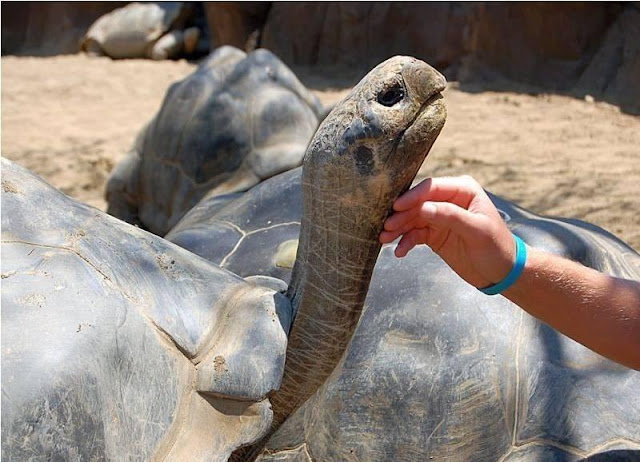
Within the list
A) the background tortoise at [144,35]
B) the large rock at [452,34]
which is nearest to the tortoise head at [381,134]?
the large rock at [452,34]

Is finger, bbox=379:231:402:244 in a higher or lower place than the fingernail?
lower

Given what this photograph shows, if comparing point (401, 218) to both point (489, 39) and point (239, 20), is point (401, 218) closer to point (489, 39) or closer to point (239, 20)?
point (489, 39)

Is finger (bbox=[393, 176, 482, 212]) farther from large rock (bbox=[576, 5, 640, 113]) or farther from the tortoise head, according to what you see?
large rock (bbox=[576, 5, 640, 113])

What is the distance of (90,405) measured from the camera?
3.83 feet

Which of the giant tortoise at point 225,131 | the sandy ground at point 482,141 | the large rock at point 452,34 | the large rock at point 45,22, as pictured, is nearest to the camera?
the giant tortoise at point 225,131

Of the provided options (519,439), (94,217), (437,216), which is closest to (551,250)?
(519,439)

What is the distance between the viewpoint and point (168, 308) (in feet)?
4.34

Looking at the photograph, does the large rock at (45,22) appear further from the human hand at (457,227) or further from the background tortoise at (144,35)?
the human hand at (457,227)

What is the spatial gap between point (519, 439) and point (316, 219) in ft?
2.42

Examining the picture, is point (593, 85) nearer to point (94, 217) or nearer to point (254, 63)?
point (254, 63)

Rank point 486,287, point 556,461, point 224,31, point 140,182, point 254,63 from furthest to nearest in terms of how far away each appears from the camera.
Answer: point 224,31, point 140,182, point 254,63, point 556,461, point 486,287

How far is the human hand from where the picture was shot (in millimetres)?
1288

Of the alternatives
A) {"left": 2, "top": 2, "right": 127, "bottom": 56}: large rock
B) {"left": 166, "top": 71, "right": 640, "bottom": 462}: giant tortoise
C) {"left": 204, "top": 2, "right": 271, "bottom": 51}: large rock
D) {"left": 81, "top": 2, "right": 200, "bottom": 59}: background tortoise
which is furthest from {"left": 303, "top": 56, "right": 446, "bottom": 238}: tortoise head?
{"left": 2, "top": 2, "right": 127, "bottom": 56}: large rock

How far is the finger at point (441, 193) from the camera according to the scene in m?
1.30
